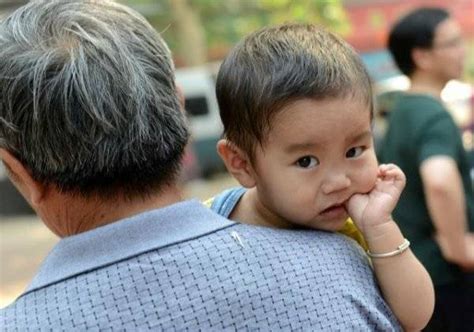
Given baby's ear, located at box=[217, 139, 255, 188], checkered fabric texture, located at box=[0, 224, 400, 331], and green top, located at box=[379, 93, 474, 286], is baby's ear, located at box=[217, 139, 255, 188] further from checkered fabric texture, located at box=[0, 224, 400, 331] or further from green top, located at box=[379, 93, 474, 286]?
green top, located at box=[379, 93, 474, 286]

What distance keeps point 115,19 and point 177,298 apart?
45 cm

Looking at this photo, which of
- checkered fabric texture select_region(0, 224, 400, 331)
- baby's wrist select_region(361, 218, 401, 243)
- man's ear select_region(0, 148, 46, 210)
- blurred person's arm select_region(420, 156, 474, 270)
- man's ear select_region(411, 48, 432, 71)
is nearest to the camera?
checkered fabric texture select_region(0, 224, 400, 331)

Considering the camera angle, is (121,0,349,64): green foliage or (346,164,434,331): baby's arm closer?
(346,164,434,331): baby's arm

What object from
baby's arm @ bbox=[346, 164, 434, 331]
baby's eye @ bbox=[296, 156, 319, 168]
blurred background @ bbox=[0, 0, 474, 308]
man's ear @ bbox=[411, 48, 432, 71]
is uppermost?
baby's eye @ bbox=[296, 156, 319, 168]

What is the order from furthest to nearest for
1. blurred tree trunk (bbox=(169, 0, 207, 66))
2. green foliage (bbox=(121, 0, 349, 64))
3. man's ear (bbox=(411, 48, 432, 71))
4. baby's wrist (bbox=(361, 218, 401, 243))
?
blurred tree trunk (bbox=(169, 0, 207, 66)), green foliage (bbox=(121, 0, 349, 64)), man's ear (bbox=(411, 48, 432, 71)), baby's wrist (bbox=(361, 218, 401, 243))

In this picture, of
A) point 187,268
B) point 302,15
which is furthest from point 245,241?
point 302,15

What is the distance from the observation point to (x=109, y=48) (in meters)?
1.33

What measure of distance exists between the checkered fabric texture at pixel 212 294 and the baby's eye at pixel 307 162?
160mm

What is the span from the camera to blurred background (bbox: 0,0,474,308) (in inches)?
402

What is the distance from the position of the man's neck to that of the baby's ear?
215mm

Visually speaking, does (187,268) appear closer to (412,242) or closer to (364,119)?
(364,119)

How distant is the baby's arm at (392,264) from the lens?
1445mm

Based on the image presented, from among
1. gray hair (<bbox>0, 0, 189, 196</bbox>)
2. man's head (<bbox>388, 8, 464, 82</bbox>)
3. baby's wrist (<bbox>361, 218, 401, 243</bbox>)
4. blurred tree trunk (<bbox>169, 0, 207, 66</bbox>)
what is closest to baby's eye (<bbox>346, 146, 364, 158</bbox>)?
baby's wrist (<bbox>361, 218, 401, 243</bbox>)

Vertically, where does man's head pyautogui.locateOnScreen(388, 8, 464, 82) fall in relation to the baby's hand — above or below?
below
